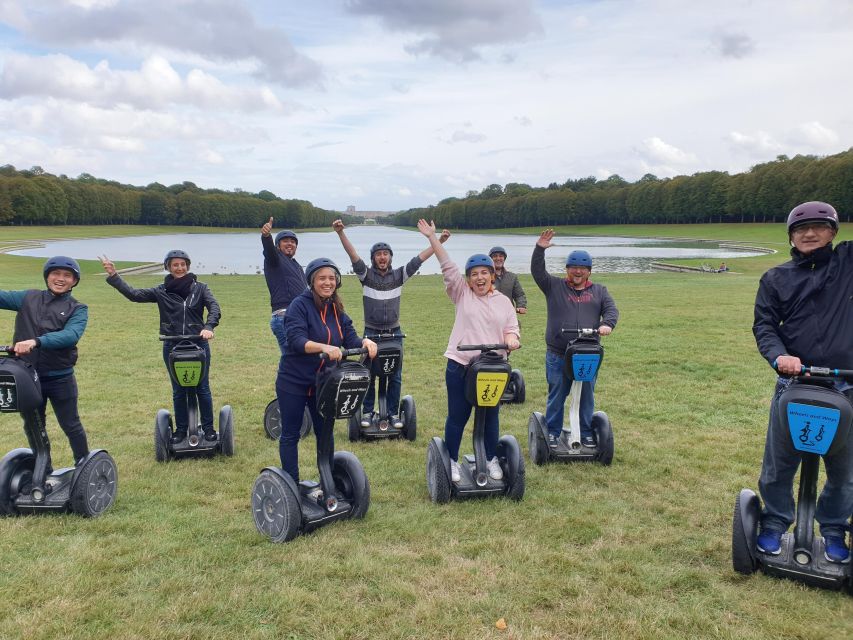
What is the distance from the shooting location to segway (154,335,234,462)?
20.8 feet

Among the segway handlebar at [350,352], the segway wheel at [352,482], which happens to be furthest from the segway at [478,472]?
the segway handlebar at [350,352]

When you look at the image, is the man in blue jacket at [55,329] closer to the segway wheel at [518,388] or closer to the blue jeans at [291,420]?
the blue jeans at [291,420]

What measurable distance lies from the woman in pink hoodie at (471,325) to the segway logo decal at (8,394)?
3.32 meters

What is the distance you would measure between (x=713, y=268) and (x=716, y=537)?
114 ft

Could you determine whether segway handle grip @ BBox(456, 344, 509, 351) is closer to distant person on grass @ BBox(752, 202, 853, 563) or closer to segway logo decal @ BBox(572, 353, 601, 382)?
segway logo decal @ BBox(572, 353, 601, 382)

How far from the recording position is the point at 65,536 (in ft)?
15.7

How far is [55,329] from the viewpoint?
5133mm

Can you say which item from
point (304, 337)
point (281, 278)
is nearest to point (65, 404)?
point (304, 337)

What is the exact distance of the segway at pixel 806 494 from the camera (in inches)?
148

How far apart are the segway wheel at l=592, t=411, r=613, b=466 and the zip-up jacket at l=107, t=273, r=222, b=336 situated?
13.6 feet

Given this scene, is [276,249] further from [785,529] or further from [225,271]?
[225,271]

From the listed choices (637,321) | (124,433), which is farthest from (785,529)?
(637,321)

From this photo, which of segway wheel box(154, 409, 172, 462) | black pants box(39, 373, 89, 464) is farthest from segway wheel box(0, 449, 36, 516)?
segway wheel box(154, 409, 172, 462)

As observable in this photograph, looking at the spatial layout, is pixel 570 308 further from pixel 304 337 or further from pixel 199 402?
pixel 199 402
